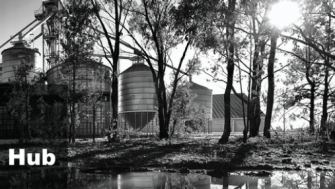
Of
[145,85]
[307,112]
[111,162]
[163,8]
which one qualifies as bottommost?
[111,162]

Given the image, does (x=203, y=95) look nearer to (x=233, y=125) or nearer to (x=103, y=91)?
(x=233, y=125)

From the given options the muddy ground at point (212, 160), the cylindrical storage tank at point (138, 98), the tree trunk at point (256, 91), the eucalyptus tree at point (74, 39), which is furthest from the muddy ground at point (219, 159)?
the cylindrical storage tank at point (138, 98)

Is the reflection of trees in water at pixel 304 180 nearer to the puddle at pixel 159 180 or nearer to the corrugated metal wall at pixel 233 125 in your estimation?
the puddle at pixel 159 180

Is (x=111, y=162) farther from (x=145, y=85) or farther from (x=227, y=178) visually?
(x=145, y=85)

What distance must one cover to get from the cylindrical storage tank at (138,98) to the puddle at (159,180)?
133 ft

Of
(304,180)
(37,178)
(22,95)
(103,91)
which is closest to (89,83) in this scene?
(103,91)

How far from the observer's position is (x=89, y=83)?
3712 centimetres

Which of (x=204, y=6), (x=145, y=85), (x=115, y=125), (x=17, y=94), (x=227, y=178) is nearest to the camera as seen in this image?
(x=227, y=178)

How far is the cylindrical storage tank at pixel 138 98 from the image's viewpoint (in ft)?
168

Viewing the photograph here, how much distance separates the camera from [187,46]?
25000 millimetres

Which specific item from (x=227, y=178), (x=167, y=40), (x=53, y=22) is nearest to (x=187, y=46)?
(x=167, y=40)

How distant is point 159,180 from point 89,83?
97.9ft

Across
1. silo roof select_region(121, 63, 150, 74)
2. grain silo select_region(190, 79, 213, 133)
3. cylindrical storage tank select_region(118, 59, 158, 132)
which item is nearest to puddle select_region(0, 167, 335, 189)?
cylindrical storage tank select_region(118, 59, 158, 132)

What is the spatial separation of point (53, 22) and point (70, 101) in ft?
18.6
